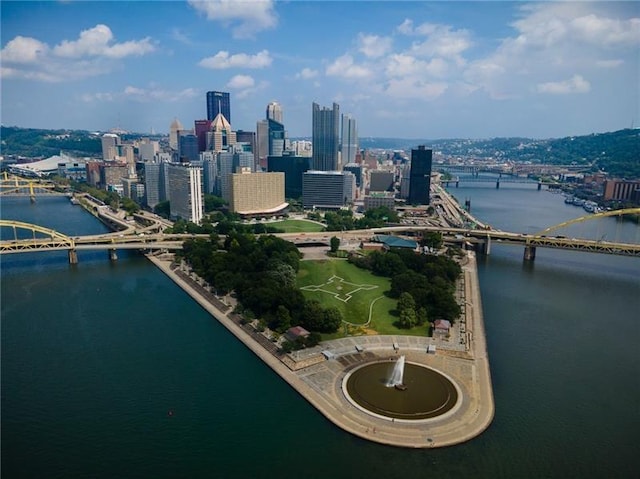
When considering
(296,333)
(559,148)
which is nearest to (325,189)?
(296,333)

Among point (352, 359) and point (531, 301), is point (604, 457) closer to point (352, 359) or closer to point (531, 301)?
point (352, 359)

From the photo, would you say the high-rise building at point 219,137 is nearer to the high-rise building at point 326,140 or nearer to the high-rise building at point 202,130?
the high-rise building at point 202,130

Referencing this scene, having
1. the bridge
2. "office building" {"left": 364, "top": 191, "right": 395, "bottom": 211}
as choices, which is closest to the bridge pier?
"office building" {"left": 364, "top": 191, "right": 395, "bottom": 211}

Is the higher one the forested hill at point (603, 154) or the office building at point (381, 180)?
the forested hill at point (603, 154)

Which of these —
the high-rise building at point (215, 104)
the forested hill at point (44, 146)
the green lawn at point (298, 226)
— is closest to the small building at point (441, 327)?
the green lawn at point (298, 226)

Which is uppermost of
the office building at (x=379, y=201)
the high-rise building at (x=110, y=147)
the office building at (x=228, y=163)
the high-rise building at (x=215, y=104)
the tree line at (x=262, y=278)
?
the high-rise building at (x=215, y=104)

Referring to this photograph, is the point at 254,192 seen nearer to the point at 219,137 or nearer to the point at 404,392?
the point at 219,137

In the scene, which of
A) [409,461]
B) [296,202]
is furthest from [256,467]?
[296,202]
